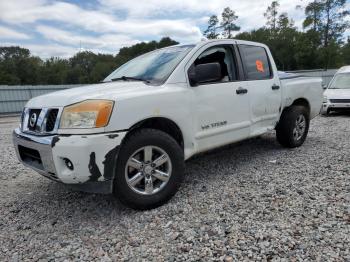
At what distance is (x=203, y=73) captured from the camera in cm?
327

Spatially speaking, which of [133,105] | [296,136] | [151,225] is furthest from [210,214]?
[296,136]

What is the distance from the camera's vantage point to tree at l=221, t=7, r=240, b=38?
173 feet

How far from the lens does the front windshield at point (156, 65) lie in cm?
334

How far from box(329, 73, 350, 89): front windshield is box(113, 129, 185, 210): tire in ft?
30.7

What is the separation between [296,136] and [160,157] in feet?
10.3

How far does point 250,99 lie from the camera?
3.99 metres

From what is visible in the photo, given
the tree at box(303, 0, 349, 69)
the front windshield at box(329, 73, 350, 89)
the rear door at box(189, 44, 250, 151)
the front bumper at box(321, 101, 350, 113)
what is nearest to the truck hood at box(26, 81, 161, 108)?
the rear door at box(189, 44, 250, 151)

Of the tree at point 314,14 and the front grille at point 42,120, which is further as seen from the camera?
the tree at point 314,14

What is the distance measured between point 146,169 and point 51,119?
3.33 feet

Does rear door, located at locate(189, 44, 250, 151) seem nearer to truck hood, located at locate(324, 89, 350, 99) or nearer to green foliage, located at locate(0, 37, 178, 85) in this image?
truck hood, located at locate(324, 89, 350, 99)

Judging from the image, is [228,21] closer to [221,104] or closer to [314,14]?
[314,14]

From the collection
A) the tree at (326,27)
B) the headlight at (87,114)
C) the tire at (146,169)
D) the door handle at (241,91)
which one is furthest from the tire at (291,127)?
the tree at (326,27)

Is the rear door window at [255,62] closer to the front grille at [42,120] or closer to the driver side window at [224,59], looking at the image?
the driver side window at [224,59]

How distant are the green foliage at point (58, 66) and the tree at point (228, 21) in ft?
37.9
